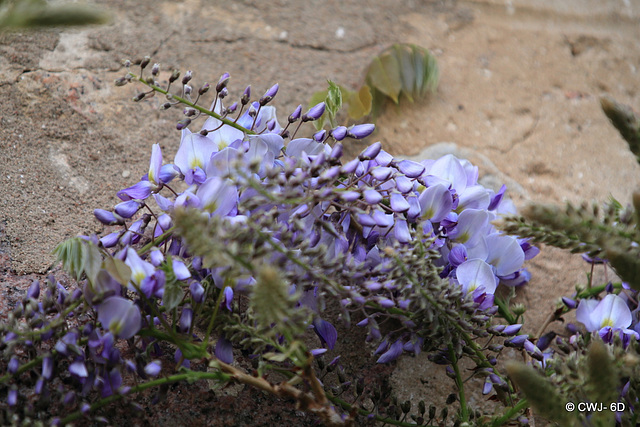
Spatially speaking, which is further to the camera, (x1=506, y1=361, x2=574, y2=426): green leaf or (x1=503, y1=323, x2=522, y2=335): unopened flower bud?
(x1=503, y1=323, x2=522, y2=335): unopened flower bud

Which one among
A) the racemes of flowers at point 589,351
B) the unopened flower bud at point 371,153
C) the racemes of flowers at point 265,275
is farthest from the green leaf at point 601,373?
the unopened flower bud at point 371,153

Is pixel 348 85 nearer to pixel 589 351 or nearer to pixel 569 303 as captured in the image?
pixel 569 303

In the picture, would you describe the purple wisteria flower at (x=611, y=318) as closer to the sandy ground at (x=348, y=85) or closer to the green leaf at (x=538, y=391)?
the sandy ground at (x=348, y=85)

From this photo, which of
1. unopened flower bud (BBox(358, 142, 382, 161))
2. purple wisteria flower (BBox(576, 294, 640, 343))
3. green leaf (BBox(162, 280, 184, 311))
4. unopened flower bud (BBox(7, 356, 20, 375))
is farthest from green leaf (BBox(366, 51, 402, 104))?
unopened flower bud (BBox(7, 356, 20, 375))

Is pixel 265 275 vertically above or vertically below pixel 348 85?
above

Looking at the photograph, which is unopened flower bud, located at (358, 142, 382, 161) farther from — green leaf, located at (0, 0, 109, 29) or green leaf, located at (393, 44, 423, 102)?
green leaf, located at (393, 44, 423, 102)

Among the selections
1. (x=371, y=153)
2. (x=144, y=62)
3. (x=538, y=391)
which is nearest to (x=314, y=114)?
(x=371, y=153)
